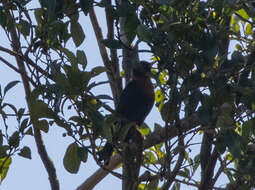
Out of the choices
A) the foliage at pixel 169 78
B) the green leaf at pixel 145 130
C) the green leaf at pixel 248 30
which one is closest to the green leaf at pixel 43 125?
the foliage at pixel 169 78

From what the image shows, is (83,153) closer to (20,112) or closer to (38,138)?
(20,112)

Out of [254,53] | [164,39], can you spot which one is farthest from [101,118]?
[254,53]

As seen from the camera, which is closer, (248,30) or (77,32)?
(77,32)

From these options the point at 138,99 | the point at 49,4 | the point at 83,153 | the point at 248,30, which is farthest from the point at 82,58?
the point at 138,99

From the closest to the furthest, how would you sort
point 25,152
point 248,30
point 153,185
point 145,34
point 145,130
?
point 145,34
point 25,152
point 153,185
point 248,30
point 145,130

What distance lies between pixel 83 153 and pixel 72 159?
18cm

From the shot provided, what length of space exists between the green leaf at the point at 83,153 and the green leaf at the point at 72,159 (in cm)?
11

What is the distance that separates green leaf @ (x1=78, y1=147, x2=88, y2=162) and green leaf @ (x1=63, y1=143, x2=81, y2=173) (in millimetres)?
112

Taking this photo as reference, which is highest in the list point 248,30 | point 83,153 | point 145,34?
point 248,30

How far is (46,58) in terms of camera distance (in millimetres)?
2766

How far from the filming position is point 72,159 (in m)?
2.64

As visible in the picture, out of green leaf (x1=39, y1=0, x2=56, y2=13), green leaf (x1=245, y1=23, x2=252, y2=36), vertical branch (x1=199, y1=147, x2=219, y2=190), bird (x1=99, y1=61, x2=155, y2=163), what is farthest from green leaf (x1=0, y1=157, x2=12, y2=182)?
bird (x1=99, y1=61, x2=155, y2=163)

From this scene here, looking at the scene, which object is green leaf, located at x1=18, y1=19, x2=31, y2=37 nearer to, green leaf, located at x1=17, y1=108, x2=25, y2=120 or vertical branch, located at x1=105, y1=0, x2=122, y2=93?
green leaf, located at x1=17, y1=108, x2=25, y2=120

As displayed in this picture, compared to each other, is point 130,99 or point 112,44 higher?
point 130,99
